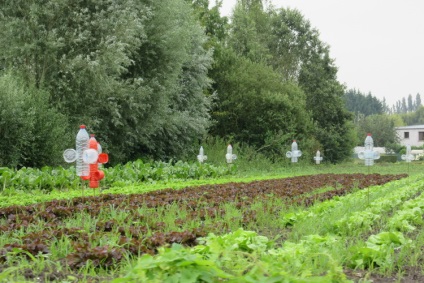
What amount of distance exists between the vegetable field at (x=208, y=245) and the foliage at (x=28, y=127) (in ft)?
30.2

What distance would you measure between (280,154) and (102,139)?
1485 centimetres

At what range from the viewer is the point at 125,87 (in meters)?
23.6

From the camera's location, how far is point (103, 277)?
14.5 feet

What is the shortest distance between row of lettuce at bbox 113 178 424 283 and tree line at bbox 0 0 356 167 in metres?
12.9

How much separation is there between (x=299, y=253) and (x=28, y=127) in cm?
1579

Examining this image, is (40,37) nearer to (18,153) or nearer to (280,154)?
(18,153)

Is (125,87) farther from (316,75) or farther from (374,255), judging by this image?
(316,75)

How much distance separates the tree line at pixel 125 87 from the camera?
65.6ft

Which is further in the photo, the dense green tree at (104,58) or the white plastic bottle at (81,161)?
the dense green tree at (104,58)

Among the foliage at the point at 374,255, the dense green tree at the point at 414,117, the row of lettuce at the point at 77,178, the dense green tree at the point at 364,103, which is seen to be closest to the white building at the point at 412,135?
the dense green tree at the point at 364,103

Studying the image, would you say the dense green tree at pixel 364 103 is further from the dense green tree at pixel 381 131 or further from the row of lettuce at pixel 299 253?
the row of lettuce at pixel 299 253

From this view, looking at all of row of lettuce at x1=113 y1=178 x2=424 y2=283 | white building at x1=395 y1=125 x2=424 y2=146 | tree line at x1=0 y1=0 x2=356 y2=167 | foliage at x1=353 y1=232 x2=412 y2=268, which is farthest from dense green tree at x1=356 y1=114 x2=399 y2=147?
foliage at x1=353 y1=232 x2=412 y2=268

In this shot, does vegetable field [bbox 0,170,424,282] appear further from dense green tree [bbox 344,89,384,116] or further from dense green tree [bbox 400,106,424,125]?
dense green tree [bbox 400,106,424,125]

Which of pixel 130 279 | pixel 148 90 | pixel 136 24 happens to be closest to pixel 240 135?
pixel 148 90
